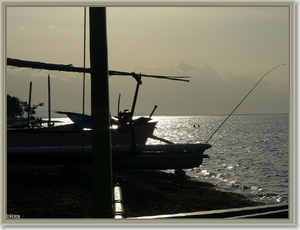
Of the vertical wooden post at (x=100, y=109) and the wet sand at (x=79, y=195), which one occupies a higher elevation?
the vertical wooden post at (x=100, y=109)

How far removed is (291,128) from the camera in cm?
461

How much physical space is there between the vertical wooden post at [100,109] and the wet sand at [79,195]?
15.8 ft

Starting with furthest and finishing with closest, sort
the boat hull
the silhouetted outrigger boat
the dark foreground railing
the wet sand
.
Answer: the boat hull, the silhouetted outrigger boat, the wet sand, the dark foreground railing

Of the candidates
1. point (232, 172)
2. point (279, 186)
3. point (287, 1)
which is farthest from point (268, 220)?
point (232, 172)

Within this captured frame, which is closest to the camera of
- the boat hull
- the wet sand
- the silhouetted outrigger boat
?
the wet sand

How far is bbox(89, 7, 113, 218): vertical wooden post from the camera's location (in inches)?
150

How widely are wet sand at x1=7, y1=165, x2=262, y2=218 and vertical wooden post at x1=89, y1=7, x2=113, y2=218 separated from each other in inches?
190

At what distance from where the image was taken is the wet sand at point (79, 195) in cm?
1062

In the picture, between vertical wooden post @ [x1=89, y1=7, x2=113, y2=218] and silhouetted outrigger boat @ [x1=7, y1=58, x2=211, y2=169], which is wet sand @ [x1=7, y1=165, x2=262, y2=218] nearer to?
silhouetted outrigger boat @ [x1=7, y1=58, x2=211, y2=169]

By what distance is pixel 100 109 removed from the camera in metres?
3.85

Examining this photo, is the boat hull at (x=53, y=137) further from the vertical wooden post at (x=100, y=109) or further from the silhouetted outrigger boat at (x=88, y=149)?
the vertical wooden post at (x=100, y=109)

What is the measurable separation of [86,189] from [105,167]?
10365 millimetres

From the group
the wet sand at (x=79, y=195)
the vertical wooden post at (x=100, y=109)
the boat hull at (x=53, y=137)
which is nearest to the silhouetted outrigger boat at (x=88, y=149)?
the boat hull at (x=53, y=137)

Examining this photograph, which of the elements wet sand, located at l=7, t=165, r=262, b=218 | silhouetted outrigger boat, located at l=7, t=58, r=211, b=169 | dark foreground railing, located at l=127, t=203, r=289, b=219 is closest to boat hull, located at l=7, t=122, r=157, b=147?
silhouetted outrigger boat, located at l=7, t=58, r=211, b=169
